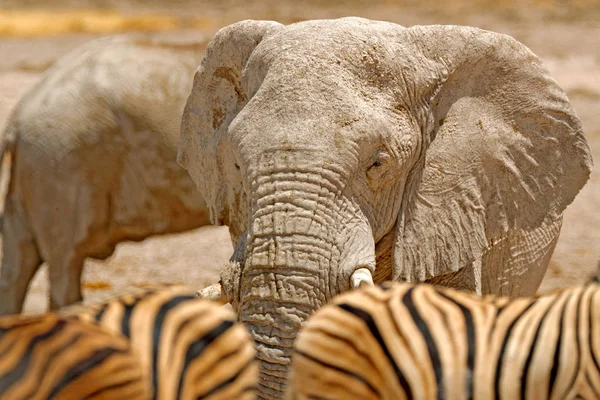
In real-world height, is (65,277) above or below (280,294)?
above

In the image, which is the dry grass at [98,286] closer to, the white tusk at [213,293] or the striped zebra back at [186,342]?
the white tusk at [213,293]

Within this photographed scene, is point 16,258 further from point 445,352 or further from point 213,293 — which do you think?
point 445,352

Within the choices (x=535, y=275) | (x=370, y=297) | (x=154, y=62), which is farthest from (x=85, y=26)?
(x=370, y=297)

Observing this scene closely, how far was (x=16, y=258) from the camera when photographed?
266 inches

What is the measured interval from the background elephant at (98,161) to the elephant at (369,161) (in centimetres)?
222

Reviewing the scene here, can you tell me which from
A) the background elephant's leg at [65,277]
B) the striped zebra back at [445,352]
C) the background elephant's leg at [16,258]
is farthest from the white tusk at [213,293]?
the background elephant's leg at [16,258]

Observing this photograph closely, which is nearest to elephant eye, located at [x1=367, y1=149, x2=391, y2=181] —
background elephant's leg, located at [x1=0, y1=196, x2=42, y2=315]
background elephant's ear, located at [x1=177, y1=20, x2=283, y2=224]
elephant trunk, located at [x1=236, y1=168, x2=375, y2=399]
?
elephant trunk, located at [x1=236, y1=168, x2=375, y2=399]

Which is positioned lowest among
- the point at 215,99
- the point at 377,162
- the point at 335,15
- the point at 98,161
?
Result: the point at 377,162

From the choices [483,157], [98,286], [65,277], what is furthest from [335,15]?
[483,157]

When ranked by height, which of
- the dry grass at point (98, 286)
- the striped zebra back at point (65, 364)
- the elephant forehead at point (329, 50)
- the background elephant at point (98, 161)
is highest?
the background elephant at point (98, 161)

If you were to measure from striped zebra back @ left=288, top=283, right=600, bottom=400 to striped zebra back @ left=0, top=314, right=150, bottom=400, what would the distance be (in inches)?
12.5

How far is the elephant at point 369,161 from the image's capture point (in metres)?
3.28

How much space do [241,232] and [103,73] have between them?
3.00m

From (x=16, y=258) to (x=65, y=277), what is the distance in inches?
13.8
